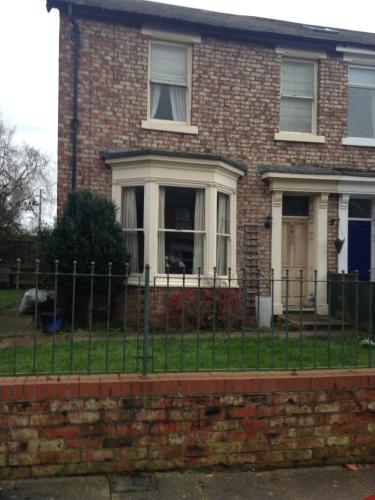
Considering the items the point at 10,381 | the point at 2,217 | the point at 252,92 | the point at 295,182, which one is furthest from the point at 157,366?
the point at 2,217

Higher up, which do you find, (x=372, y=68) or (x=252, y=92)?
(x=372, y=68)

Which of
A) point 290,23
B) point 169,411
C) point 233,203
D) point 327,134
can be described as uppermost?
point 290,23

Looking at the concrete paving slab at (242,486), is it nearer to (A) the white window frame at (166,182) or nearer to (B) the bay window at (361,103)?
(A) the white window frame at (166,182)

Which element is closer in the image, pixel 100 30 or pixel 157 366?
pixel 157 366

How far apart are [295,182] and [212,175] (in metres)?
1.97

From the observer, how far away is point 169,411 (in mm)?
4180

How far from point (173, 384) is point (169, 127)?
7.00 metres

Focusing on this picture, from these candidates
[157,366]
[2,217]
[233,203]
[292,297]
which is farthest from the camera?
[2,217]

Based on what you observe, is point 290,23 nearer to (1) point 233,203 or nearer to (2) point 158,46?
(2) point 158,46

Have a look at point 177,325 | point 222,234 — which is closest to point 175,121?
point 222,234

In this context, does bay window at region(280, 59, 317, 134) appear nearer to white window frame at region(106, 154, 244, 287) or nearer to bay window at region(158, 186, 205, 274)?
white window frame at region(106, 154, 244, 287)

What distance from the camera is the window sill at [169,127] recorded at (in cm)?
1005

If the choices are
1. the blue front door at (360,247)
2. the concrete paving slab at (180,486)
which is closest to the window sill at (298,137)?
the blue front door at (360,247)

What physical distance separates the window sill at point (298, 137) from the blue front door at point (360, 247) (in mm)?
2032
